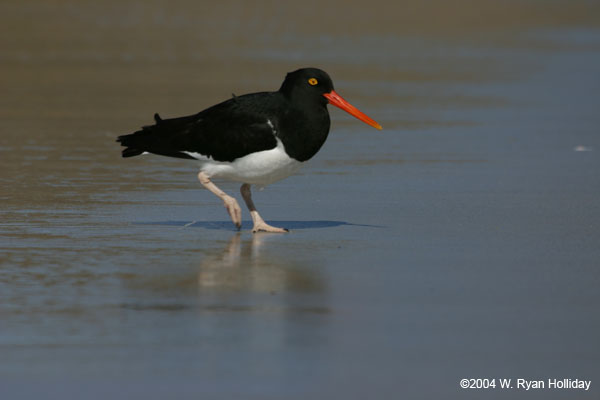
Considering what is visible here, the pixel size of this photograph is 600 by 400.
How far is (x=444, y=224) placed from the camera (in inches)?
316

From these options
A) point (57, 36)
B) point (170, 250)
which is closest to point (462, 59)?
point (57, 36)

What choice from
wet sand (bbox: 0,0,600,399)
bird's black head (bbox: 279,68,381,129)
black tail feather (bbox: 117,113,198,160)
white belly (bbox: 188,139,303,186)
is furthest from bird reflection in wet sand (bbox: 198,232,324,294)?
black tail feather (bbox: 117,113,198,160)

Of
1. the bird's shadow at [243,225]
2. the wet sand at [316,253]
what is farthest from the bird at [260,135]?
the wet sand at [316,253]

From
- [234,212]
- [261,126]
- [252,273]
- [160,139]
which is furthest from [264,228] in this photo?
[252,273]

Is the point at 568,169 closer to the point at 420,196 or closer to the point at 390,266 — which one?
the point at 420,196

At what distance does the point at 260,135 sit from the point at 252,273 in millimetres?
1550

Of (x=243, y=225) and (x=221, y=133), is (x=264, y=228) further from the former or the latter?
(x=221, y=133)

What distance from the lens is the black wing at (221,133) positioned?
7.81m

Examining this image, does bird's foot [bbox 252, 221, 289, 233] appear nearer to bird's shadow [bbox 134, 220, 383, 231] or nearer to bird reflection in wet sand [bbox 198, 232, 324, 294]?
bird's shadow [bbox 134, 220, 383, 231]

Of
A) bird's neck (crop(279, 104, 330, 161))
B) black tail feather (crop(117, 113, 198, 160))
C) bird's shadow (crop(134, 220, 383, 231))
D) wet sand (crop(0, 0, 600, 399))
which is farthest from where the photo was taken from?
black tail feather (crop(117, 113, 198, 160))

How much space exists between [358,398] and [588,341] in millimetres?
1244

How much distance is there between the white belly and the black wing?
0.13 feet

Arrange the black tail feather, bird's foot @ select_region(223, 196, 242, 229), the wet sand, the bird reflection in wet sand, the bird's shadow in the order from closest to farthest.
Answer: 1. the wet sand
2. the bird reflection in wet sand
3. bird's foot @ select_region(223, 196, 242, 229)
4. the bird's shadow
5. the black tail feather

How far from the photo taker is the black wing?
7.81m
